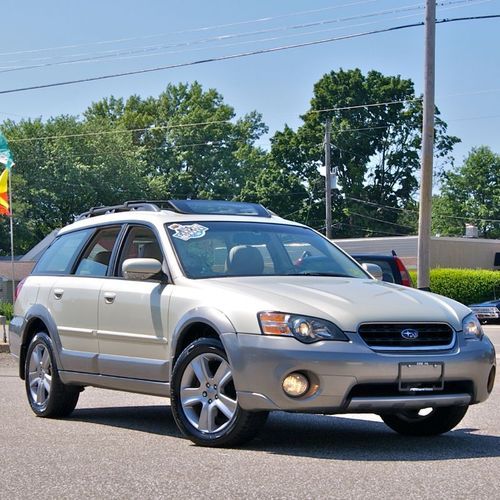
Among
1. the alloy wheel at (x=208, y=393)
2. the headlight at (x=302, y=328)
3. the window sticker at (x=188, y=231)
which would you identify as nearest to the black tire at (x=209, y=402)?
the alloy wheel at (x=208, y=393)

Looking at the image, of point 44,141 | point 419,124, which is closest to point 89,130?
point 44,141

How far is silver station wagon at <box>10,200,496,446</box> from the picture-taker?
21.8 feet

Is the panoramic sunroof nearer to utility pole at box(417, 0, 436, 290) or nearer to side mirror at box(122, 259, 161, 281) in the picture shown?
side mirror at box(122, 259, 161, 281)

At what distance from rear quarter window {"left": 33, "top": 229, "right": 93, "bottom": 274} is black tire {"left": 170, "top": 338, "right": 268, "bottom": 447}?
2.43 metres

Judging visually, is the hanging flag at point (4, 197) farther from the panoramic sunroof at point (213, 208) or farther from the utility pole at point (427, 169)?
the panoramic sunroof at point (213, 208)

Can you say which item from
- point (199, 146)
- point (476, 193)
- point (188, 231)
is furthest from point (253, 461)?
point (476, 193)

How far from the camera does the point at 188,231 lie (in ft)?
26.6

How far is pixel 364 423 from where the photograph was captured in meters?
8.80

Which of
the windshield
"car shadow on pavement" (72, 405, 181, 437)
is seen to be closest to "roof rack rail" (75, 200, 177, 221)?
the windshield

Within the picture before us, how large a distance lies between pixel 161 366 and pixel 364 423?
2067 millimetres

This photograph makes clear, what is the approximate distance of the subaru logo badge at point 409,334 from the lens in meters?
6.79

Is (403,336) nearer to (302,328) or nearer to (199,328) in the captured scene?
(302,328)

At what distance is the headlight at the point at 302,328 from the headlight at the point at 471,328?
987 millimetres

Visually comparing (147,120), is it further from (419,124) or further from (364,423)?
(364,423)
